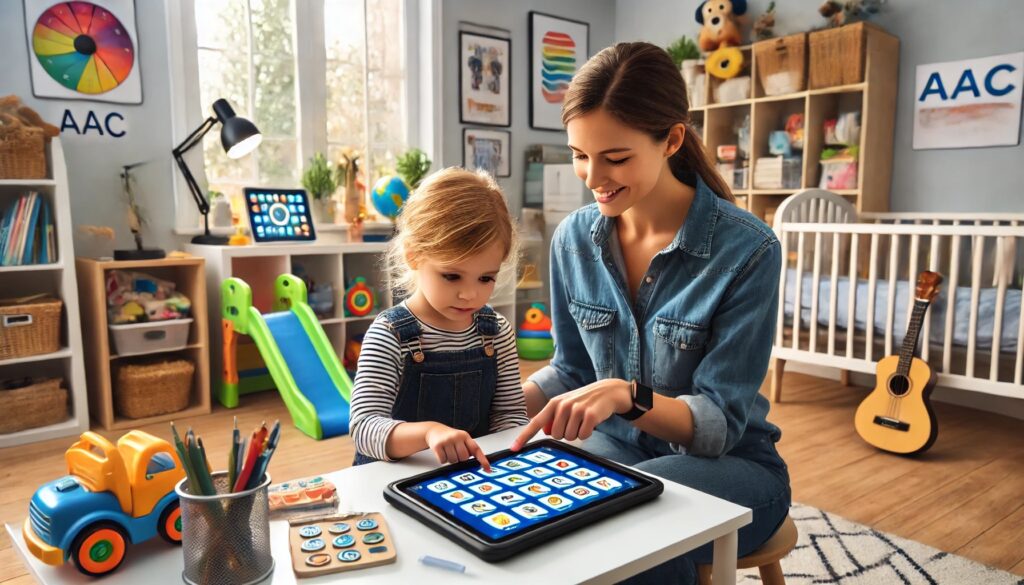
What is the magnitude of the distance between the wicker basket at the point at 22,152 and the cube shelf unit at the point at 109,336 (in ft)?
1.23

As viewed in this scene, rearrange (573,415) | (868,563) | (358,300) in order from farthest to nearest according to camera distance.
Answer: (358,300)
(868,563)
(573,415)

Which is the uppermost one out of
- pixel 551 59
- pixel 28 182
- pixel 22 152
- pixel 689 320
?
pixel 551 59

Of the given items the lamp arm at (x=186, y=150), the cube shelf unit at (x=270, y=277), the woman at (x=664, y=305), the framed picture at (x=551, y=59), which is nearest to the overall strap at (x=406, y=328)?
the woman at (x=664, y=305)

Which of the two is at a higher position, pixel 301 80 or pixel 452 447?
pixel 301 80

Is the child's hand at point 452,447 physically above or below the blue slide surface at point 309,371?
above

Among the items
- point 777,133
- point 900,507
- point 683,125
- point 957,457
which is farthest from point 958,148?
point 683,125

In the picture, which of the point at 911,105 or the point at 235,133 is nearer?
the point at 235,133

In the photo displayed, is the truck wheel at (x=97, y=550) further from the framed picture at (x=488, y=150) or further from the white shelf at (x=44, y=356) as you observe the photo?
the framed picture at (x=488, y=150)

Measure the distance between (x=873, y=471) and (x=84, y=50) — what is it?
3.21m

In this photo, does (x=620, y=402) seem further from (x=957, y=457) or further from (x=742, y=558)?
(x=957, y=457)

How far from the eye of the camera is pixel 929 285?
2.54m

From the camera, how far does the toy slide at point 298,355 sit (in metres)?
2.68

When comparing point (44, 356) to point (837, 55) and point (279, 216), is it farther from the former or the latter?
point (837, 55)

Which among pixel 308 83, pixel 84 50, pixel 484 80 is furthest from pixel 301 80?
pixel 484 80
